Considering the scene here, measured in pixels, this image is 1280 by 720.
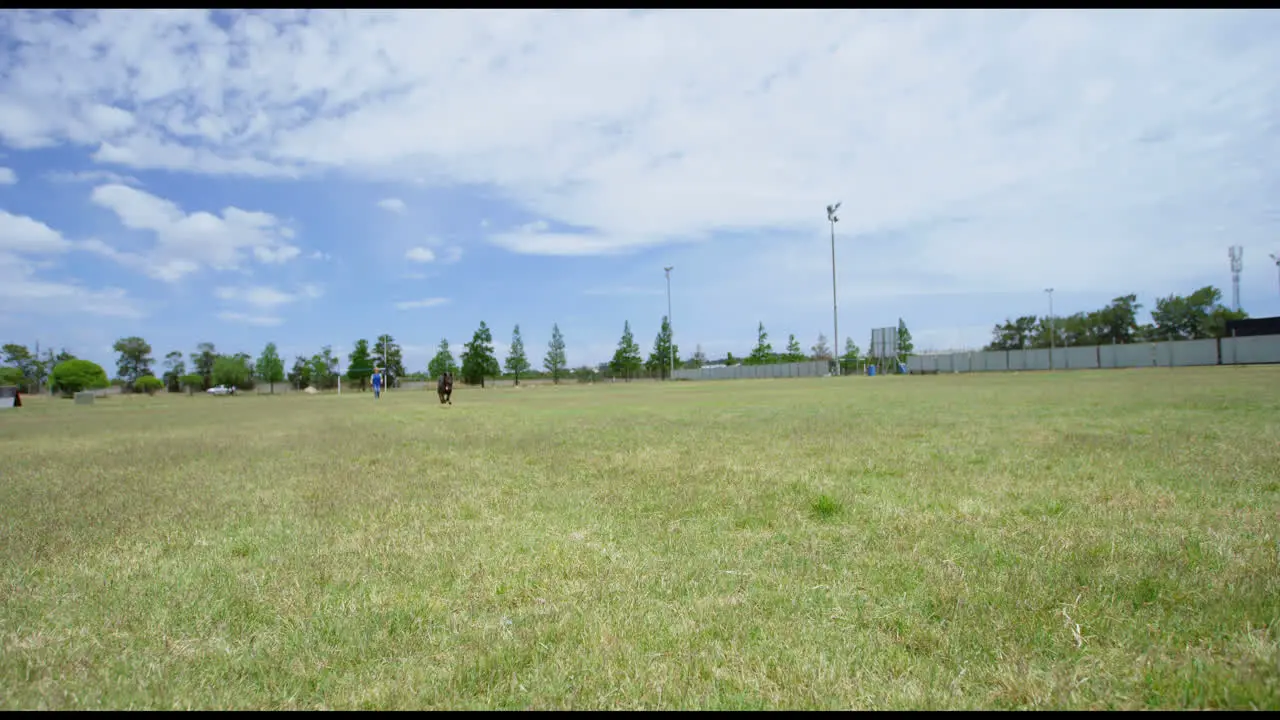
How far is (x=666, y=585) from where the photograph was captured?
155 inches

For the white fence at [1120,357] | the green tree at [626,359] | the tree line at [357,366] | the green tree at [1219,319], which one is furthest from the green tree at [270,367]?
the green tree at [1219,319]

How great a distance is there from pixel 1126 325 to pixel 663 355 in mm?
74040

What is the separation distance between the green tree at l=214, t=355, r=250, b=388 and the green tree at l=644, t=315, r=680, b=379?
74.0 meters

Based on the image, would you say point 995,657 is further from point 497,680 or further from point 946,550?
point 497,680

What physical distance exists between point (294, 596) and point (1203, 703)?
4732mm

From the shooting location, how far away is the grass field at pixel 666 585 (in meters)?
2.71

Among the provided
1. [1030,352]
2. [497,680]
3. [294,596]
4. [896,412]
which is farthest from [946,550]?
[1030,352]

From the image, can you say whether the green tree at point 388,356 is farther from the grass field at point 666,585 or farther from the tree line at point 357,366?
the grass field at point 666,585

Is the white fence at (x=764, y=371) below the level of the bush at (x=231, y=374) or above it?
below

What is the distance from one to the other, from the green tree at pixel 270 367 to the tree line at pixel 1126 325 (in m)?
132

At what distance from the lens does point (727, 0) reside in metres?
2.20

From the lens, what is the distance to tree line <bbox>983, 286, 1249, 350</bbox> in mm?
87500

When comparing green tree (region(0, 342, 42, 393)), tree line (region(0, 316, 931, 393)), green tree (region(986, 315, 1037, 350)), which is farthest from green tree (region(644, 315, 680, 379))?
green tree (region(0, 342, 42, 393))

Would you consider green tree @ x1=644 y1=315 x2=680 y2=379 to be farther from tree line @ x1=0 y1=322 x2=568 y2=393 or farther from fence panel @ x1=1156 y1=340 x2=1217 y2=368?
fence panel @ x1=1156 y1=340 x2=1217 y2=368
